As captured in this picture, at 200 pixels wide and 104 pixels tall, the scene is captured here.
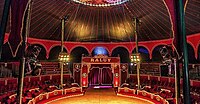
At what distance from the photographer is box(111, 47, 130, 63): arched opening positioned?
23312mm

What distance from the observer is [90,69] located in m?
22.2

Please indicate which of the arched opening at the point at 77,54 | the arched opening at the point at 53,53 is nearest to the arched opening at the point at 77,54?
the arched opening at the point at 77,54

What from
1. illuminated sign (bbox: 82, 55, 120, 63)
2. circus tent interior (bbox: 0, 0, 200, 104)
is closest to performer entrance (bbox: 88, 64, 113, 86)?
circus tent interior (bbox: 0, 0, 200, 104)

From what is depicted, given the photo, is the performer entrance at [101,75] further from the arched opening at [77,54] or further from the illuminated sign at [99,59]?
the arched opening at [77,54]

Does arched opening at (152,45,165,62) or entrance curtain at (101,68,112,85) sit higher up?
arched opening at (152,45,165,62)

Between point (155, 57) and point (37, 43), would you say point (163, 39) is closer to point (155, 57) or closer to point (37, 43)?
point (155, 57)

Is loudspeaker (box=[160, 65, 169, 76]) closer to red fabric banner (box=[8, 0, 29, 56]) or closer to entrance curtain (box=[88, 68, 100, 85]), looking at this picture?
entrance curtain (box=[88, 68, 100, 85])


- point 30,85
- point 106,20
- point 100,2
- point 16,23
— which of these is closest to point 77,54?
point 106,20

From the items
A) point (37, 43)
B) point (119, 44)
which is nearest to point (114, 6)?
point (119, 44)

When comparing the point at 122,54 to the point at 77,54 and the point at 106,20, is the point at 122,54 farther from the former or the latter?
the point at 77,54

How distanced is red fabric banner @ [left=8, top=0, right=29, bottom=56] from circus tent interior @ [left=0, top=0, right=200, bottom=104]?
374 mm

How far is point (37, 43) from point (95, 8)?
8353 mm

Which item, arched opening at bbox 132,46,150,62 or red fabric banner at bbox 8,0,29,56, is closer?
red fabric banner at bbox 8,0,29,56

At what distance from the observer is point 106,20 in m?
19.6
